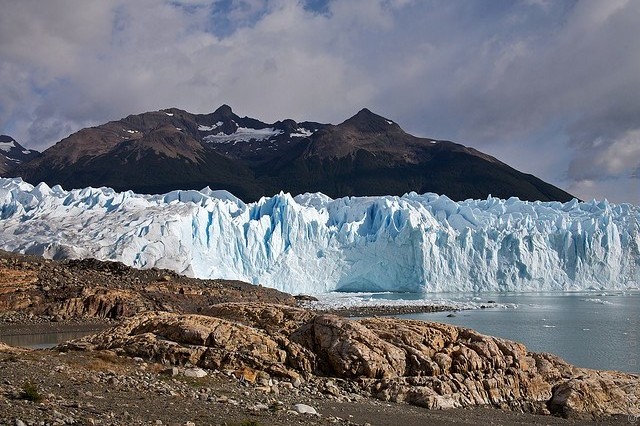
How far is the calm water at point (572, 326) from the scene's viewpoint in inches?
800

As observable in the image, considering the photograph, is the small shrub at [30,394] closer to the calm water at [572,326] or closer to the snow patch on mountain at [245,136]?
the calm water at [572,326]

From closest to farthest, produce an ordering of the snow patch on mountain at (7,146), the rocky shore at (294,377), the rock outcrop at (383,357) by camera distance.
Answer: the rocky shore at (294,377)
the rock outcrop at (383,357)
the snow patch on mountain at (7,146)

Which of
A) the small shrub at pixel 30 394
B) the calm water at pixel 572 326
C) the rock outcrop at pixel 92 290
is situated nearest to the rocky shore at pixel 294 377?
the small shrub at pixel 30 394

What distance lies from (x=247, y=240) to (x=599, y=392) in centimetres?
3842

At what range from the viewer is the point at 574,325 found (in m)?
29.3

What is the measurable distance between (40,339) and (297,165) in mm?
105761

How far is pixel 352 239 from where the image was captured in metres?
50.7

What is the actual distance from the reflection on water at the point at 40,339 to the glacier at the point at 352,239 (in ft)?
64.6

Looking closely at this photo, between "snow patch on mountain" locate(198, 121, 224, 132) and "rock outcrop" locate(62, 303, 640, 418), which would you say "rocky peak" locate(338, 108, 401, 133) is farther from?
"rock outcrop" locate(62, 303, 640, 418)

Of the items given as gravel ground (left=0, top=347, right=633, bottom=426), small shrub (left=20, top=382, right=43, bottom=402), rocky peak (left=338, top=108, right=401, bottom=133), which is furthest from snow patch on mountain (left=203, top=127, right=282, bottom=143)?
small shrub (left=20, top=382, right=43, bottom=402)

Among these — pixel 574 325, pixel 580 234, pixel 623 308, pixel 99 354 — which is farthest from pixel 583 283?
pixel 99 354

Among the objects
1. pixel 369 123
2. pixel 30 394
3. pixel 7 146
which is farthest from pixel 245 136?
pixel 30 394

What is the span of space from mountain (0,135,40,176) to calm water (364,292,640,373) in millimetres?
112165

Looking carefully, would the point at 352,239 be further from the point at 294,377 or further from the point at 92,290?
the point at 294,377
